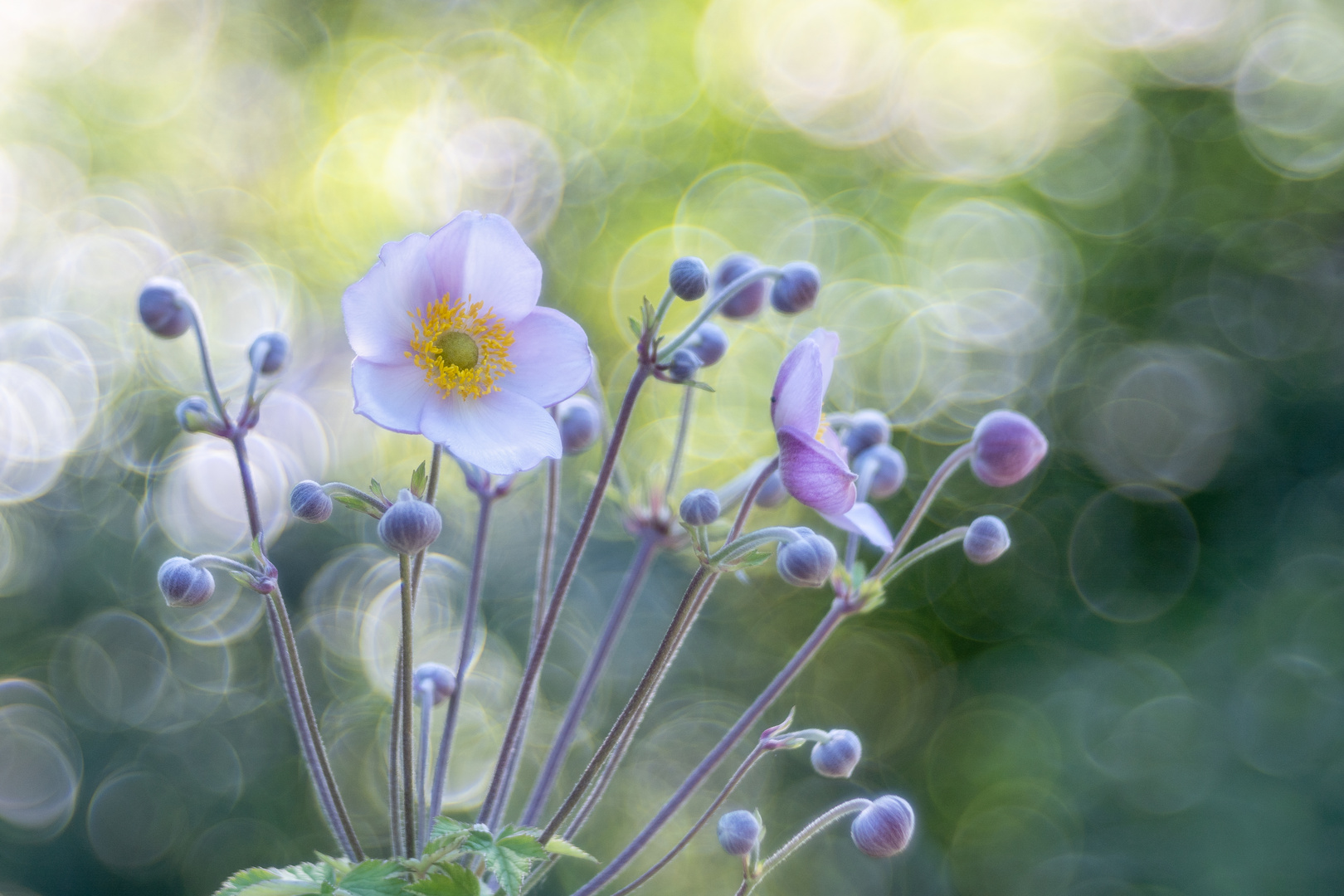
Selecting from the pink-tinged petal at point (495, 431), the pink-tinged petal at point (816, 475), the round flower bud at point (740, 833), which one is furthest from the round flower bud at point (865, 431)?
the round flower bud at point (740, 833)

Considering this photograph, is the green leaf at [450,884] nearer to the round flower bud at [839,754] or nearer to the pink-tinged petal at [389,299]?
the round flower bud at [839,754]

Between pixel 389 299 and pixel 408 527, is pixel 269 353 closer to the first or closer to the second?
pixel 389 299

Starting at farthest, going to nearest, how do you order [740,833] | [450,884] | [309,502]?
[740,833], [309,502], [450,884]

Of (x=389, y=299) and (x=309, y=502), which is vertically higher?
(x=389, y=299)

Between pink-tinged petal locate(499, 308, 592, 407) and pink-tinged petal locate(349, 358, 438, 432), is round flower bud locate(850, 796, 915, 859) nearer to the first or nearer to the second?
pink-tinged petal locate(499, 308, 592, 407)

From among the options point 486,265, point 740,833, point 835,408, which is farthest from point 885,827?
point 835,408

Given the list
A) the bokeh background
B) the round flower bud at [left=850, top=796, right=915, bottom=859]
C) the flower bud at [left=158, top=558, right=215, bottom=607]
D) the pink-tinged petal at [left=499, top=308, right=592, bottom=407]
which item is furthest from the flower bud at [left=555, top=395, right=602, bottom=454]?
the bokeh background
